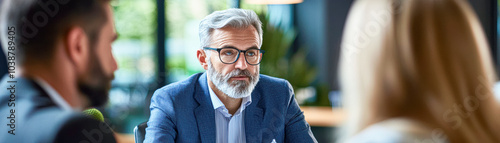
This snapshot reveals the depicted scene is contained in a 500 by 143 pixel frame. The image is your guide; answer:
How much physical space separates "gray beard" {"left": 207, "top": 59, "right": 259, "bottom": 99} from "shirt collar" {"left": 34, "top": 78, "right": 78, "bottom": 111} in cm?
115

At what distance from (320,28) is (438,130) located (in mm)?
6526

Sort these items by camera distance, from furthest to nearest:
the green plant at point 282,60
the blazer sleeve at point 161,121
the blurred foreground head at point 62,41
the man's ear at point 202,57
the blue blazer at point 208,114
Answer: the green plant at point 282,60 → the man's ear at point 202,57 → the blue blazer at point 208,114 → the blazer sleeve at point 161,121 → the blurred foreground head at point 62,41

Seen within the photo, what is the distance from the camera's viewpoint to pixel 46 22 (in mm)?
929

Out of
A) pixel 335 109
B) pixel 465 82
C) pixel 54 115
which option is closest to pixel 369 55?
pixel 465 82

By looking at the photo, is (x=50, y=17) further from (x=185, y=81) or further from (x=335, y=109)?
(x=335, y=109)

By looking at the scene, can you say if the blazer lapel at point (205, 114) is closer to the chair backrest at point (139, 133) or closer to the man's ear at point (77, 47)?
the chair backrest at point (139, 133)

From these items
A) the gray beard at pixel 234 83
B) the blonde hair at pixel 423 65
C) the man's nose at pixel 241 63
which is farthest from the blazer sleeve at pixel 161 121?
the blonde hair at pixel 423 65

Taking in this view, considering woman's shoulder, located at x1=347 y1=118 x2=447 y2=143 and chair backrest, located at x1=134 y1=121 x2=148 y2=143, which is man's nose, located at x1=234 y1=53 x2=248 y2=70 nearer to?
chair backrest, located at x1=134 y1=121 x2=148 y2=143

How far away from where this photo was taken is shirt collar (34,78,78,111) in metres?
0.90

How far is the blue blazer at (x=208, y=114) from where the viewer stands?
195 centimetres

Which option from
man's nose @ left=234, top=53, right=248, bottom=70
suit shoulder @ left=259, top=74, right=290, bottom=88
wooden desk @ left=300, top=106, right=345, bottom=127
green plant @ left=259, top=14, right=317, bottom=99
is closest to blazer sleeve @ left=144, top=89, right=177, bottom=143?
man's nose @ left=234, top=53, right=248, bottom=70

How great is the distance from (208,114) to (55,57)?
44.9 inches

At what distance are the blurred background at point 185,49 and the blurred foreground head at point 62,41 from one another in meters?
3.65

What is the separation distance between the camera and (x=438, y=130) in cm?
97
